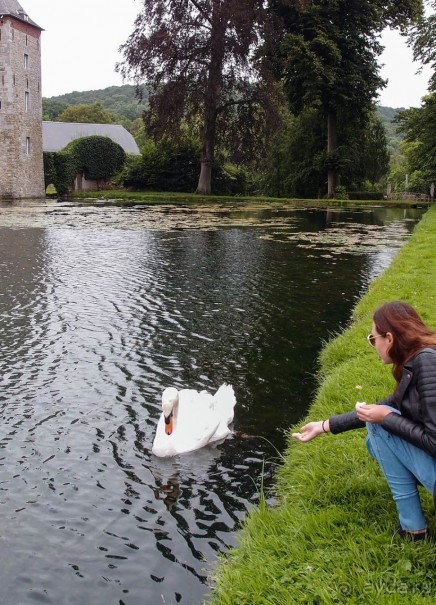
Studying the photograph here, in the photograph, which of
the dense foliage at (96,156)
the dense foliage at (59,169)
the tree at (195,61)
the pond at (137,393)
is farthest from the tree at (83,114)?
the pond at (137,393)

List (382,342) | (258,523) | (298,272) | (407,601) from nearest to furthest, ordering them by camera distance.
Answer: (407,601), (382,342), (258,523), (298,272)

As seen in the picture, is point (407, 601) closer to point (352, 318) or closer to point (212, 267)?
point (352, 318)

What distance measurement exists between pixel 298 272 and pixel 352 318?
15.2 ft

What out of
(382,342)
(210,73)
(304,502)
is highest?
(210,73)

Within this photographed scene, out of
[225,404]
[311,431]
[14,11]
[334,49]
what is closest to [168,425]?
[225,404]

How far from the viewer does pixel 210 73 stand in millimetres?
41844

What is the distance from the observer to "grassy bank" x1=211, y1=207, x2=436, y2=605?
3115 millimetres

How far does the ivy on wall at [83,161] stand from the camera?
54688mm

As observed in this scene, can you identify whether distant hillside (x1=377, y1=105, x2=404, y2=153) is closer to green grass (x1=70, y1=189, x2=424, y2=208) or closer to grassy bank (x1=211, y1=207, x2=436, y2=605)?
green grass (x1=70, y1=189, x2=424, y2=208)

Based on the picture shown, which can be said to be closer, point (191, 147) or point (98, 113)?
point (191, 147)

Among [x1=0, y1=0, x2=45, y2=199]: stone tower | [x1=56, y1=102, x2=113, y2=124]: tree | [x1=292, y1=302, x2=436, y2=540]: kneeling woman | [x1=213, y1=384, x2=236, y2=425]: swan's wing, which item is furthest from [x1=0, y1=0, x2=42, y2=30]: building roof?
[x1=292, y1=302, x2=436, y2=540]: kneeling woman

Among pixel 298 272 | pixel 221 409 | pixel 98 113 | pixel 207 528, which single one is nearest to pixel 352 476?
pixel 207 528

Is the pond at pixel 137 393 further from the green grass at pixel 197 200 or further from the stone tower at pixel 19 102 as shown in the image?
the stone tower at pixel 19 102

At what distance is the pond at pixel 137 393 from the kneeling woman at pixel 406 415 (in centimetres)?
139
